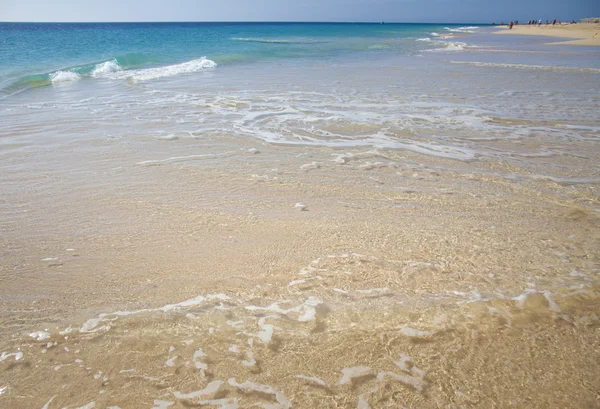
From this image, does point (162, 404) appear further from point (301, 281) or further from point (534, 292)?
point (534, 292)

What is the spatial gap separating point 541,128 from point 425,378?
22.1ft

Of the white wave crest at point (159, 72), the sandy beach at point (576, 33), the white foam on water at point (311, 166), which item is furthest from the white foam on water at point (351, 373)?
the sandy beach at point (576, 33)

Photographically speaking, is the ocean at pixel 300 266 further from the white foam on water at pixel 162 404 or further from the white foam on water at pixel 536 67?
the white foam on water at pixel 536 67

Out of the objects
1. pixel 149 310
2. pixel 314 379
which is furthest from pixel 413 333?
pixel 149 310

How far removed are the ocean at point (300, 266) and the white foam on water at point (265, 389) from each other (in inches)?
0.5

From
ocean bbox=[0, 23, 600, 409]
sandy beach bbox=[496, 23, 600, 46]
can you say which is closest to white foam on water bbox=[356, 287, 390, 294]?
ocean bbox=[0, 23, 600, 409]

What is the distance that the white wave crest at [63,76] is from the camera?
14734mm

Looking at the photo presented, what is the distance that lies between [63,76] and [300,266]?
16.2 m

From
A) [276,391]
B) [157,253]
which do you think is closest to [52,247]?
[157,253]

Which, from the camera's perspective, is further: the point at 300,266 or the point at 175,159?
the point at 175,159

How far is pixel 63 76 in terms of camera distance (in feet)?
49.4

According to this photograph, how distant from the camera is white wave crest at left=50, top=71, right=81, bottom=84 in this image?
48.3 feet

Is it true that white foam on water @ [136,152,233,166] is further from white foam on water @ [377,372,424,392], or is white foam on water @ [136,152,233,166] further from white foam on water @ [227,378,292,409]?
white foam on water @ [377,372,424,392]

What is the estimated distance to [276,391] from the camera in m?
2.09
